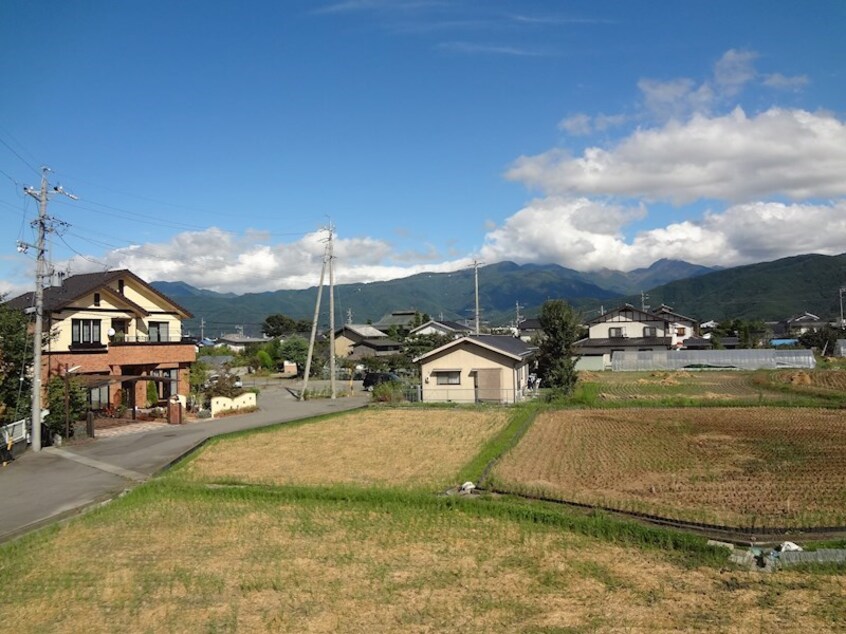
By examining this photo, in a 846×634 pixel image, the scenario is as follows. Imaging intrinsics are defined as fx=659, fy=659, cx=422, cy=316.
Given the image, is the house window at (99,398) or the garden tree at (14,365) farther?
the house window at (99,398)

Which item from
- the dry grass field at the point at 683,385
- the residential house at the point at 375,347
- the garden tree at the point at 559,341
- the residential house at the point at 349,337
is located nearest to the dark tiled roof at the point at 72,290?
the garden tree at the point at 559,341

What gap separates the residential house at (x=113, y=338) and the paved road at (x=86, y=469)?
3532 mm

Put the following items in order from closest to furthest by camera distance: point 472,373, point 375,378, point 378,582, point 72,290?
point 378,582 → point 72,290 → point 472,373 → point 375,378

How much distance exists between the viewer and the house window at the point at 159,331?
3145 cm

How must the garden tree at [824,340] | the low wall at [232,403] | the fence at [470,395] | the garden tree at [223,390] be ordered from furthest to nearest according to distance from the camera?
the garden tree at [824,340] < the fence at [470,395] < the garden tree at [223,390] < the low wall at [232,403]

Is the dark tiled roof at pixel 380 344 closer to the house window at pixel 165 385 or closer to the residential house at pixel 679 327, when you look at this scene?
the residential house at pixel 679 327

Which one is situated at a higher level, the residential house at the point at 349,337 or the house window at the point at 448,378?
the residential house at the point at 349,337

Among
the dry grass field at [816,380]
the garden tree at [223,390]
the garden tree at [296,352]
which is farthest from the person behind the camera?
the garden tree at [296,352]

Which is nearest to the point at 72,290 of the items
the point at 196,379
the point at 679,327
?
the point at 196,379

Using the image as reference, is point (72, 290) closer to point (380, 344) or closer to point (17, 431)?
point (17, 431)

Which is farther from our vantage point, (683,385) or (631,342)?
(631,342)

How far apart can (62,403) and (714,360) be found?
39.0 meters

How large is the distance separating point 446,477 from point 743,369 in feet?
115

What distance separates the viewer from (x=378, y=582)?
860 cm
